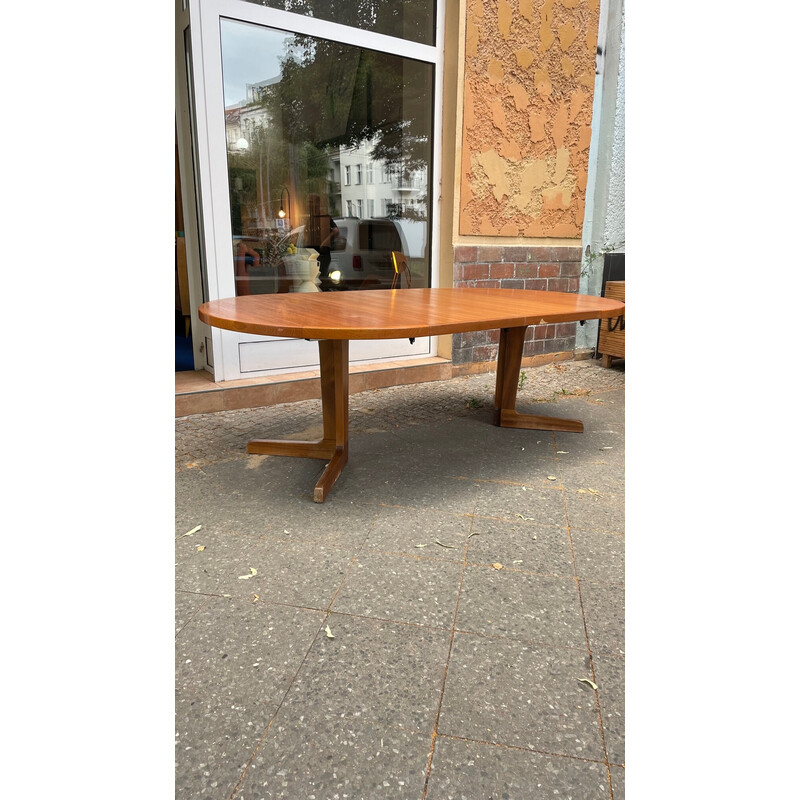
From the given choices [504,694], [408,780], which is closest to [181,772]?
[408,780]

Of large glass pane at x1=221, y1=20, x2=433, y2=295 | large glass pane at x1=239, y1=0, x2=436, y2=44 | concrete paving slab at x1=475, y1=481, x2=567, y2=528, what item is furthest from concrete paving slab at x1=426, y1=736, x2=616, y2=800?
large glass pane at x1=239, y1=0, x2=436, y2=44

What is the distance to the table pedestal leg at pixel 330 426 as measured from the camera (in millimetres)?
2434

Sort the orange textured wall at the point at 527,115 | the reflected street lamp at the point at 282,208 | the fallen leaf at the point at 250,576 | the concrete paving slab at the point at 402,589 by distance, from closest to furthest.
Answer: the concrete paving slab at the point at 402,589 → the fallen leaf at the point at 250,576 → the reflected street lamp at the point at 282,208 → the orange textured wall at the point at 527,115

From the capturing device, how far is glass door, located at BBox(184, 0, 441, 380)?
3.29m

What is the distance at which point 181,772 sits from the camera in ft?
3.53

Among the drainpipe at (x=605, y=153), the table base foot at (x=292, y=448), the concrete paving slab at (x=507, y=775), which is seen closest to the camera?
the concrete paving slab at (x=507, y=775)

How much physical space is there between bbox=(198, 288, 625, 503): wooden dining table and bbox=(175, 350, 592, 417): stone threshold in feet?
2.47

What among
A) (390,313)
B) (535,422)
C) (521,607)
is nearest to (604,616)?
(521,607)

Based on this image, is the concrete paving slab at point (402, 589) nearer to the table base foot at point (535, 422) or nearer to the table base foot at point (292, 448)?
the table base foot at point (292, 448)

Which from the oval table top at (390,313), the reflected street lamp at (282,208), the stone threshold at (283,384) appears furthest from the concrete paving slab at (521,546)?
the reflected street lamp at (282,208)

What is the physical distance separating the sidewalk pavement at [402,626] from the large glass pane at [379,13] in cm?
263

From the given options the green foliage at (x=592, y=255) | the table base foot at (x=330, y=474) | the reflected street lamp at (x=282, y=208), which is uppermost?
the reflected street lamp at (x=282, y=208)

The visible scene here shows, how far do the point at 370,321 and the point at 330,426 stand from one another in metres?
0.73

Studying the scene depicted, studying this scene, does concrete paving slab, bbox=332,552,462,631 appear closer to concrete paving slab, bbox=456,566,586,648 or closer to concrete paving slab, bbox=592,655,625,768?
concrete paving slab, bbox=456,566,586,648
